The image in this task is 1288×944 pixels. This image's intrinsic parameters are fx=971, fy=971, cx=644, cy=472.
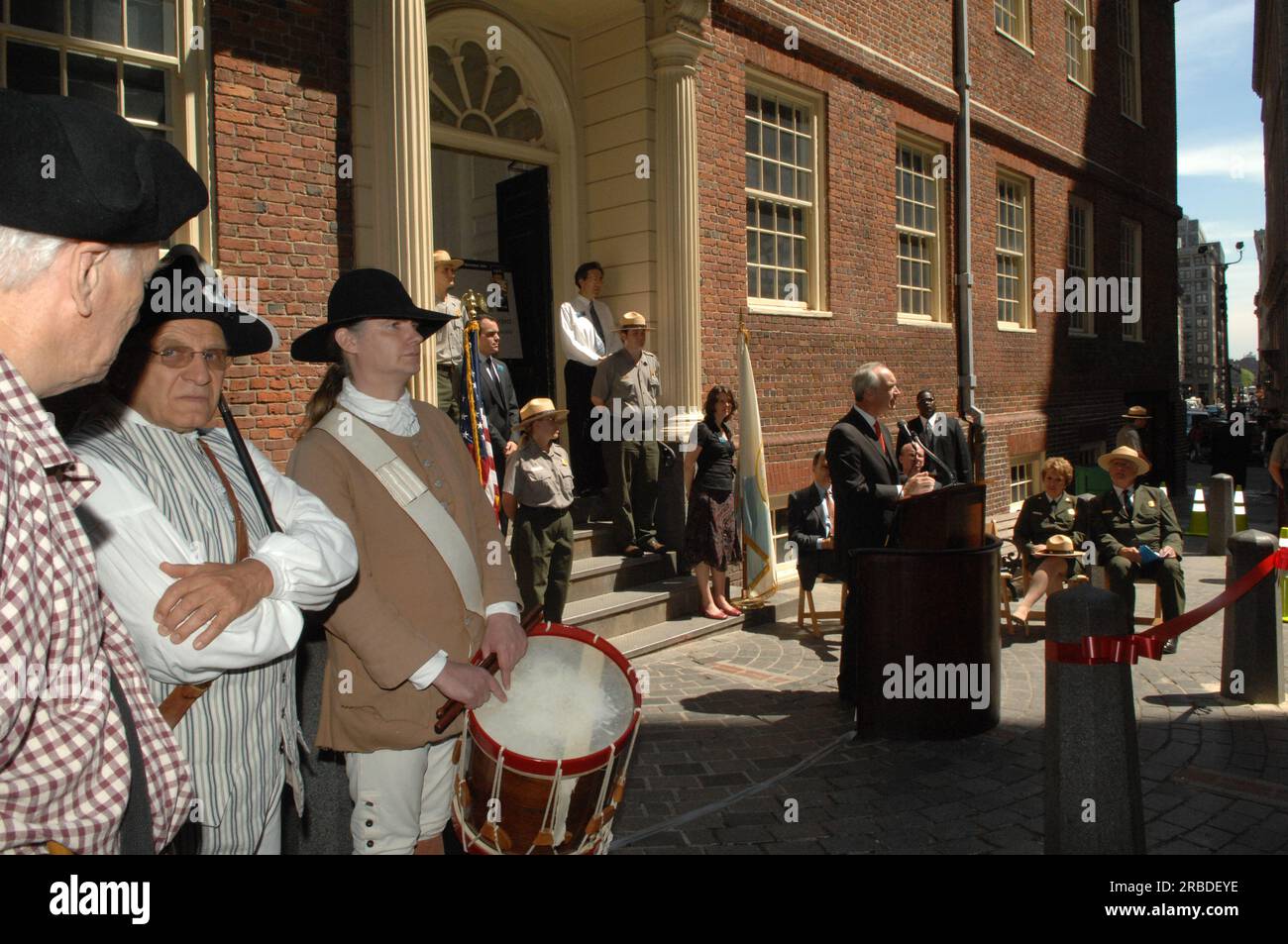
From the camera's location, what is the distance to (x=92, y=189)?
4.50ft

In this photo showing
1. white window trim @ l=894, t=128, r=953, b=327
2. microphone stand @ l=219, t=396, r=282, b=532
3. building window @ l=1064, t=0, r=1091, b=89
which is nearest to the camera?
microphone stand @ l=219, t=396, r=282, b=532

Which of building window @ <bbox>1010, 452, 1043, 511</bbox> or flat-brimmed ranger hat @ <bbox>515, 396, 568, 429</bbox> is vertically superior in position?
flat-brimmed ranger hat @ <bbox>515, 396, 568, 429</bbox>

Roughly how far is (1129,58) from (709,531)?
17080 mm

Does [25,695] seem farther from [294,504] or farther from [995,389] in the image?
[995,389]

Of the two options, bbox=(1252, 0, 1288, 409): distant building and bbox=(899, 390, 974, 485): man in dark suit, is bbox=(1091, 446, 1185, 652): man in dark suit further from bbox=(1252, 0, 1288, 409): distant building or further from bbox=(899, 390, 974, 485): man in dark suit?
bbox=(1252, 0, 1288, 409): distant building

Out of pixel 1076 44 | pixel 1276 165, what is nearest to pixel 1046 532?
pixel 1076 44

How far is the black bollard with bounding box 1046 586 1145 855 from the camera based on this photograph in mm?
3502

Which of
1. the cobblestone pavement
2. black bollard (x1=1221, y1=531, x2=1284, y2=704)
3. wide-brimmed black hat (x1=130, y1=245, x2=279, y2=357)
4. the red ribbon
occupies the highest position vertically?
wide-brimmed black hat (x1=130, y1=245, x2=279, y2=357)

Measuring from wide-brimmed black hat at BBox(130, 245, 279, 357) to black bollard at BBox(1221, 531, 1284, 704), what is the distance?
612 centimetres

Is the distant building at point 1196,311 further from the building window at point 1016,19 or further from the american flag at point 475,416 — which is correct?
the american flag at point 475,416

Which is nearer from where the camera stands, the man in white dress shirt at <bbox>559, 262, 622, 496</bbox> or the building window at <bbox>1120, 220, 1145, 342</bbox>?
the man in white dress shirt at <bbox>559, 262, 622, 496</bbox>

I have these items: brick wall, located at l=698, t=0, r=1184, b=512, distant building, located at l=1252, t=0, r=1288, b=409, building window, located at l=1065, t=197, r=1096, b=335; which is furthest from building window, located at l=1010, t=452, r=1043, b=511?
distant building, located at l=1252, t=0, r=1288, b=409

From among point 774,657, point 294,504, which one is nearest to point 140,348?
point 294,504
